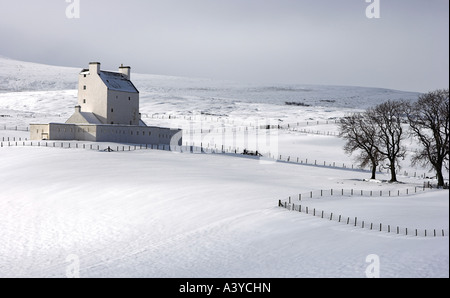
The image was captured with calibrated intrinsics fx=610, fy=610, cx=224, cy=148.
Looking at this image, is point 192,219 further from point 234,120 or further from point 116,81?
point 234,120

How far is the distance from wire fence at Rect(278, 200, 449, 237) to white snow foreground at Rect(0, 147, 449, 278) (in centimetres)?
73

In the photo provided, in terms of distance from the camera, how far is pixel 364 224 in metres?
35.4

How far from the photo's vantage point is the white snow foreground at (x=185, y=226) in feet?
97.0

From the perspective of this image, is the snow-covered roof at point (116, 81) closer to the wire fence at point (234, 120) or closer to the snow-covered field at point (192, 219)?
the snow-covered field at point (192, 219)

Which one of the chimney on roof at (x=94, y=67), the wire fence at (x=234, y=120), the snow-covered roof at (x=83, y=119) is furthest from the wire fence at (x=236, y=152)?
the wire fence at (x=234, y=120)

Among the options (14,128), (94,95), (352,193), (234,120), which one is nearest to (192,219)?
(352,193)

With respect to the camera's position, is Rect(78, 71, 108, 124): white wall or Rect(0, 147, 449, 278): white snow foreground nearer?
Rect(0, 147, 449, 278): white snow foreground

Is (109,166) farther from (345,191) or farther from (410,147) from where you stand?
(410,147)

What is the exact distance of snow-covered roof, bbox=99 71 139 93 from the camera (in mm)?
78688

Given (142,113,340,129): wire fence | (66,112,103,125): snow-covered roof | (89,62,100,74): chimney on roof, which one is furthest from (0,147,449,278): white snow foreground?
(142,113,340,129): wire fence

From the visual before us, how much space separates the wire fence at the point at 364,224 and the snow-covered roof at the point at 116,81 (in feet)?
143

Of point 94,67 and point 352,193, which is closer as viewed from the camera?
point 352,193

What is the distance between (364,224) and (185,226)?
35.0 feet

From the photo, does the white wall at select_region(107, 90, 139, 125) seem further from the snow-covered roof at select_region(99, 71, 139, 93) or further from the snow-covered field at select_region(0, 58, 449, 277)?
the snow-covered field at select_region(0, 58, 449, 277)
